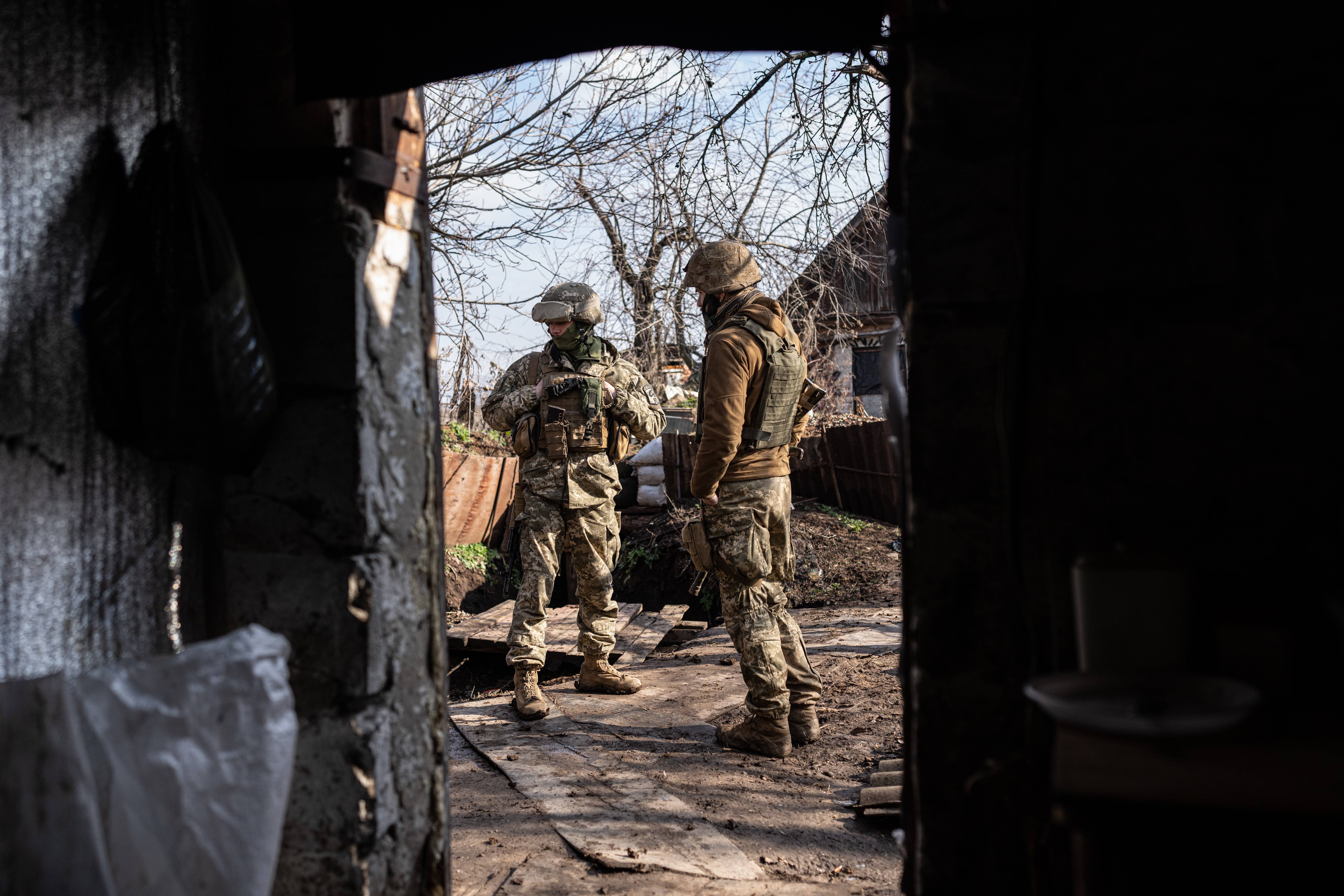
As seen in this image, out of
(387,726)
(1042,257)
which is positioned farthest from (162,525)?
(1042,257)

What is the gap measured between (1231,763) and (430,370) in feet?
5.77

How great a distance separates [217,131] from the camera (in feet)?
6.50

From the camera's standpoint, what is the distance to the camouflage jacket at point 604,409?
511 centimetres

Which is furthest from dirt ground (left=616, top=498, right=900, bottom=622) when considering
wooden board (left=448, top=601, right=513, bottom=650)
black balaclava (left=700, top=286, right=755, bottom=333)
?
black balaclava (left=700, top=286, right=755, bottom=333)

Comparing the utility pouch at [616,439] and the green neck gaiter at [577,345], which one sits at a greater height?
the green neck gaiter at [577,345]

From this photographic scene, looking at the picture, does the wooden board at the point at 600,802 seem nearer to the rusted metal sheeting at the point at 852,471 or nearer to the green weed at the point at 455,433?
the green weed at the point at 455,433

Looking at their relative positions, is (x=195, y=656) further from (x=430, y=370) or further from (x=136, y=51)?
(x=136, y=51)

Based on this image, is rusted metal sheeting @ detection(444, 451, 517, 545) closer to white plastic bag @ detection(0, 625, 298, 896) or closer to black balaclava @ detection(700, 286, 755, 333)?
black balaclava @ detection(700, 286, 755, 333)

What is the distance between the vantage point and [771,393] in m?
4.11

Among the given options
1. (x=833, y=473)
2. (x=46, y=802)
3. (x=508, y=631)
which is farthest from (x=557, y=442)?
(x=833, y=473)

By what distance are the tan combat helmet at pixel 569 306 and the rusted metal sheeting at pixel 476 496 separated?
3.16m

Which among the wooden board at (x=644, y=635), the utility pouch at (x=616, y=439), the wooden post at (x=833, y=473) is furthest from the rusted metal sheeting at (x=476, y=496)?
the wooden post at (x=833, y=473)

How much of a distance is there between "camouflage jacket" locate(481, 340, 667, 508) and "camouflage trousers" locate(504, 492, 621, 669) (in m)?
0.08

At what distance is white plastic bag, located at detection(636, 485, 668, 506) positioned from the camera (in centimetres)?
986
